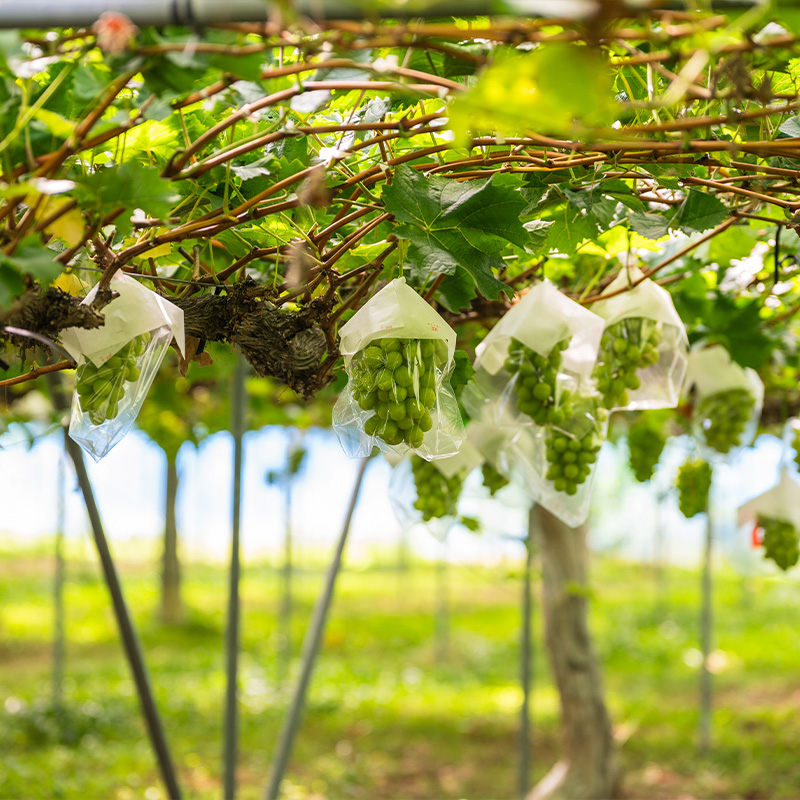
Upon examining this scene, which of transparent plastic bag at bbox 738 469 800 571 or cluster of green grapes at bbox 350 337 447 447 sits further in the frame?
transparent plastic bag at bbox 738 469 800 571

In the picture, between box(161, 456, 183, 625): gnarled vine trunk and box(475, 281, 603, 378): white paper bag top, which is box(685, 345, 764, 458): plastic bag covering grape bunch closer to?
box(475, 281, 603, 378): white paper bag top

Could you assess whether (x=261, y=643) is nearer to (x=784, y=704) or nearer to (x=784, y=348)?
(x=784, y=704)

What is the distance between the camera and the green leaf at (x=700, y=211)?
0.97 metres

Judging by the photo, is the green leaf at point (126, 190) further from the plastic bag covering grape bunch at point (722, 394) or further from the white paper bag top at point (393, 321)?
the plastic bag covering grape bunch at point (722, 394)

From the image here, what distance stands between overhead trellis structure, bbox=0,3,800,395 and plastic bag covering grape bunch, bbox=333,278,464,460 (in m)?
0.06

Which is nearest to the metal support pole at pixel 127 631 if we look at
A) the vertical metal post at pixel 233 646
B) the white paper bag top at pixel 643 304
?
the vertical metal post at pixel 233 646

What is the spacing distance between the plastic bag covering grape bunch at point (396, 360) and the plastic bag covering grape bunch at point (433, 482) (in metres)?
0.59

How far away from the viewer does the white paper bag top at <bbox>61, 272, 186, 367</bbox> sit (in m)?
0.90

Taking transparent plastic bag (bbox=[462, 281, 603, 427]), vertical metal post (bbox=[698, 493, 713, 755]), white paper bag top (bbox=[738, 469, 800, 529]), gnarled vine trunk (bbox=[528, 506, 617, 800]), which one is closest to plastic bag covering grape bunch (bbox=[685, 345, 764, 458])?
white paper bag top (bbox=[738, 469, 800, 529])

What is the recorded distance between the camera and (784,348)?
1.92 meters

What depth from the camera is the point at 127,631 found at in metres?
1.98

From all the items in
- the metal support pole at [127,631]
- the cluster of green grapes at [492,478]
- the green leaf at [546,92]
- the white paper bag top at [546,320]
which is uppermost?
the green leaf at [546,92]

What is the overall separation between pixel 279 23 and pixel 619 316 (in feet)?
2.53

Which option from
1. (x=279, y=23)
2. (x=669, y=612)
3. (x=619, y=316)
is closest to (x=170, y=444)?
(x=619, y=316)
